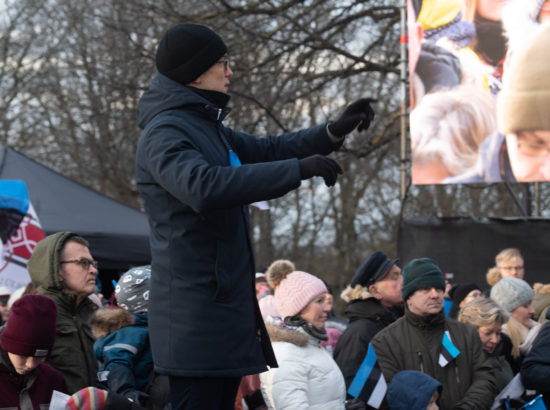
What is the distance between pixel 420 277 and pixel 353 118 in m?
2.04

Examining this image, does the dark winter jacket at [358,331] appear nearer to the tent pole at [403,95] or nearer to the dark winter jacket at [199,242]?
the dark winter jacket at [199,242]

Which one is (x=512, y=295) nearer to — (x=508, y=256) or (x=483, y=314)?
(x=483, y=314)

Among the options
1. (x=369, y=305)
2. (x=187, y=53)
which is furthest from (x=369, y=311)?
(x=187, y=53)

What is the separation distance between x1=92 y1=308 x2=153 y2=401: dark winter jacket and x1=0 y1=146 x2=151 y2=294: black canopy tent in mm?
4933

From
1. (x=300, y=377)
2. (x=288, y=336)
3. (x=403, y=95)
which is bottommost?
(x=300, y=377)

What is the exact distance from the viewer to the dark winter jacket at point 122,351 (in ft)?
12.6

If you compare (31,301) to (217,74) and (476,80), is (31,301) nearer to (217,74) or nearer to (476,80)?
(217,74)

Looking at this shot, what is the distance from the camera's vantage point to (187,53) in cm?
262

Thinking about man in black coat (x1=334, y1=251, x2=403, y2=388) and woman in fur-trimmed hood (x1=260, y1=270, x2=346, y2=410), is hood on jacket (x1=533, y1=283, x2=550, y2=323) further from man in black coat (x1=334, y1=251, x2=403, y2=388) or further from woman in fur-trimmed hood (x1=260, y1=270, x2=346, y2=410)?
woman in fur-trimmed hood (x1=260, y1=270, x2=346, y2=410)

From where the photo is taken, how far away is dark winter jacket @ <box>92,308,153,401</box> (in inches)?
151

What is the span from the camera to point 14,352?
3.35m

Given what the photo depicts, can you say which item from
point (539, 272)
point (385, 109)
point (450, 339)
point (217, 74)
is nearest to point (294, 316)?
point (450, 339)

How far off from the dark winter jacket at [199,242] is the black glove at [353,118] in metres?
0.49

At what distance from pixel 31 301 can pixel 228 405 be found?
122 centimetres
